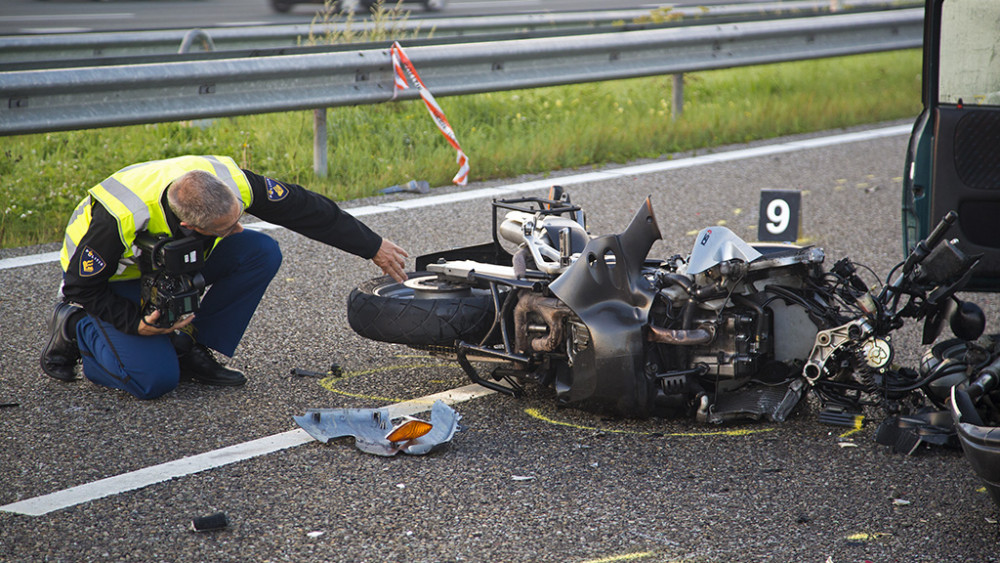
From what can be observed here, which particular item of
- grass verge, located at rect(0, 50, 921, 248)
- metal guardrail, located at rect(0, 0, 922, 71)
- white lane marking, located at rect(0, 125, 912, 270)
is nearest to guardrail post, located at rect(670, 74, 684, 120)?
grass verge, located at rect(0, 50, 921, 248)

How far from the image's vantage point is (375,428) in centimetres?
409

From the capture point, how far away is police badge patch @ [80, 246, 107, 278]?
4.25m

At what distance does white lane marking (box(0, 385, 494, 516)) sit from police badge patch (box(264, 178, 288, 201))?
993 mm

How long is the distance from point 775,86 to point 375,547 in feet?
32.0

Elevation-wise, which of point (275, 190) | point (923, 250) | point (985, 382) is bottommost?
point (985, 382)

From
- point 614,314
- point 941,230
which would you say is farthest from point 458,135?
point 941,230

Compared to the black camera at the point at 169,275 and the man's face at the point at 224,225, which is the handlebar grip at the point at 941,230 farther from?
the black camera at the point at 169,275

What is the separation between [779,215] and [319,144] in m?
3.41

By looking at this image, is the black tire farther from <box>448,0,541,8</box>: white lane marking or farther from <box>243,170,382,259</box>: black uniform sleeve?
<box>448,0,541,8</box>: white lane marking

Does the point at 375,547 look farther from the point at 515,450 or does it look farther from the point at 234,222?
the point at 234,222

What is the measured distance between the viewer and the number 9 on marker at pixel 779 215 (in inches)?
253

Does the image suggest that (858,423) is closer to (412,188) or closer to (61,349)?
(61,349)

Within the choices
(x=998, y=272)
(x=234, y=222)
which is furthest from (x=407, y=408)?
(x=998, y=272)

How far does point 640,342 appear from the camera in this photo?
4.02 meters
